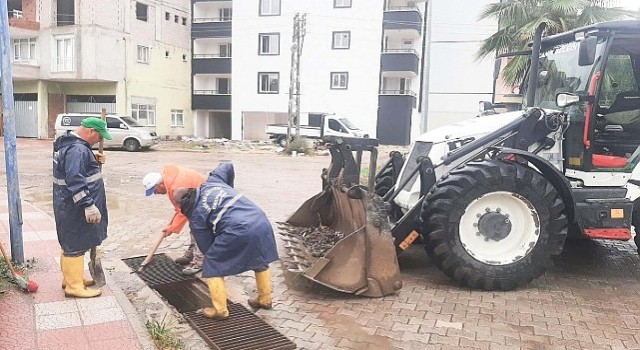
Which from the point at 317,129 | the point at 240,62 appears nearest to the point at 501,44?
the point at 317,129

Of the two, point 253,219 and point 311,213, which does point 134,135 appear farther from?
point 253,219

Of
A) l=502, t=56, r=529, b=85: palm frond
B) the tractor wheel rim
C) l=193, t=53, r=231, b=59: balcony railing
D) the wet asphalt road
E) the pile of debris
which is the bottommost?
the wet asphalt road

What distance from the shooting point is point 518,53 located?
23.0 feet

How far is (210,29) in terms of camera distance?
109 ft

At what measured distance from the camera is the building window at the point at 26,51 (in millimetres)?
29062

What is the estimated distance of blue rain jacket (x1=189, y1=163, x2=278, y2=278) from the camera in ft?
13.5

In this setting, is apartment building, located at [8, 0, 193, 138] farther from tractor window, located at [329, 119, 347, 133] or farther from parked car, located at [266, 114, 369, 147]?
tractor window, located at [329, 119, 347, 133]

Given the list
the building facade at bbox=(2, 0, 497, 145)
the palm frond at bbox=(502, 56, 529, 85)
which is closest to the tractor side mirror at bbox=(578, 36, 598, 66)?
the palm frond at bbox=(502, 56, 529, 85)

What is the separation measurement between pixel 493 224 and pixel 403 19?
26435 mm

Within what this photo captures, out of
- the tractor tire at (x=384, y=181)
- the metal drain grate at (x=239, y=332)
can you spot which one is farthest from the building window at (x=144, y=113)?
the metal drain grate at (x=239, y=332)

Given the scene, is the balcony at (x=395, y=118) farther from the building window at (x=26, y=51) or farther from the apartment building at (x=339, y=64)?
the building window at (x=26, y=51)

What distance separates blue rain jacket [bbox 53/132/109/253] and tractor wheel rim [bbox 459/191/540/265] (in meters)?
3.39

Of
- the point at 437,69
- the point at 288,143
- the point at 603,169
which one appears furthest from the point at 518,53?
the point at 437,69

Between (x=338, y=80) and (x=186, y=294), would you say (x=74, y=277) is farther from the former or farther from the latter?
(x=338, y=80)
